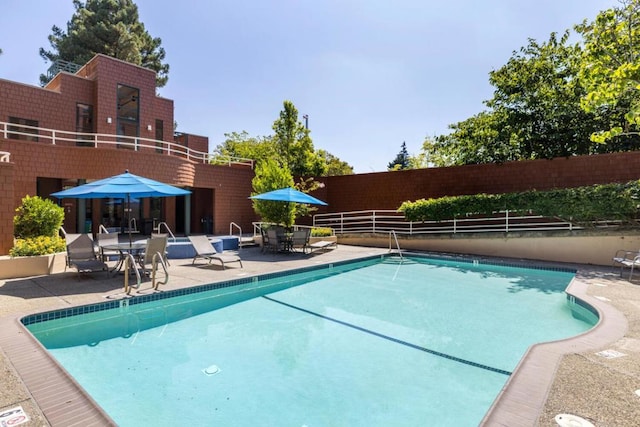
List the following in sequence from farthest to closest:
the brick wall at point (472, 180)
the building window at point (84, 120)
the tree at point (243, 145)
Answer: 1. the tree at point (243, 145)
2. the building window at point (84, 120)
3. the brick wall at point (472, 180)

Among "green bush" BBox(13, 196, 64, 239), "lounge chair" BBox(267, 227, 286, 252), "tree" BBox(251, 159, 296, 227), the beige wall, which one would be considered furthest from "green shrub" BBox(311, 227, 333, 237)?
"green bush" BBox(13, 196, 64, 239)

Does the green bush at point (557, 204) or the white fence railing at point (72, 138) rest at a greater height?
the white fence railing at point (72, 138)

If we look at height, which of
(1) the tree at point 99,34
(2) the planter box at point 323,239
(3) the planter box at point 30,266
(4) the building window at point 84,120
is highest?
(1) the tree at point 99,34

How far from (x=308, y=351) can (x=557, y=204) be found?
419 inches

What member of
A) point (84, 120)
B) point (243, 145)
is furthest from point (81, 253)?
point (243, 145)

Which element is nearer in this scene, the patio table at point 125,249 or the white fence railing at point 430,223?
the patio table at point 125,249

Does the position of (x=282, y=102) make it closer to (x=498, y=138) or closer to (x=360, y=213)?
(x=360, y=213)

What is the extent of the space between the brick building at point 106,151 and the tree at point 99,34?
980 centimetres

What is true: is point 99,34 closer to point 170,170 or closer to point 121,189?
point 170,170

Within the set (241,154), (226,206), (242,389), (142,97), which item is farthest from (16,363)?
(241,154)

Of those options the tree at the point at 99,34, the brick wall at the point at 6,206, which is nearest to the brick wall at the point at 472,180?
the brick wall at the point at 6,206

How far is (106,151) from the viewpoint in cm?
1324

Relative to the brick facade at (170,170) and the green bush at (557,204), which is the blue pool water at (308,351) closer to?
the green bush at (557,204)

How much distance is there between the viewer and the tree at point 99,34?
24.7 m
